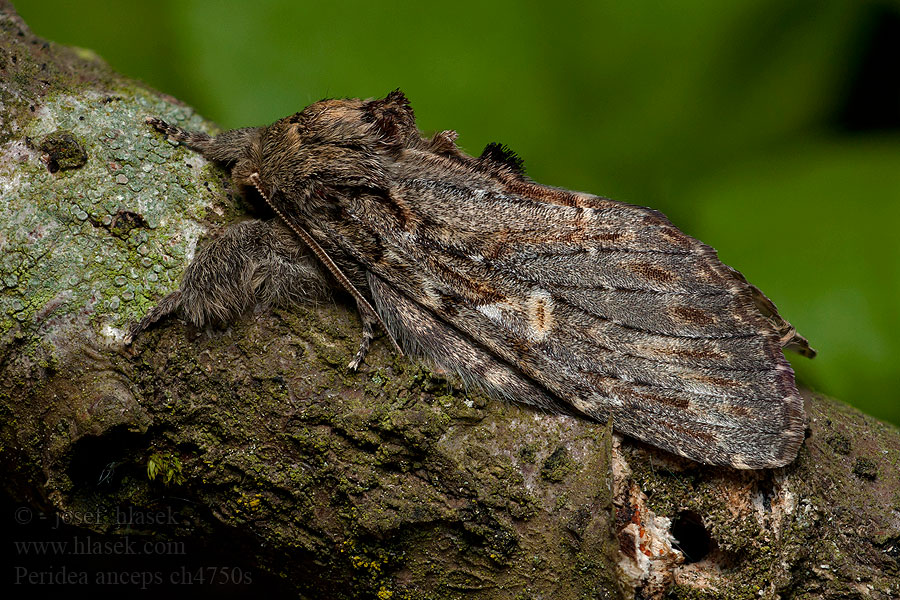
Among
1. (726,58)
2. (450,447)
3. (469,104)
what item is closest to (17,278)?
(450,447)

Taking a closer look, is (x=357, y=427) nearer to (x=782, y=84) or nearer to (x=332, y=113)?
(x=332, y=113)

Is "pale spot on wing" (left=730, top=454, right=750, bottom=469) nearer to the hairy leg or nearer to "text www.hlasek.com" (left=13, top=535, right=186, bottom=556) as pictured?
the hairy leg

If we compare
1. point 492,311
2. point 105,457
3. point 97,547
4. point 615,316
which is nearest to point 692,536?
point 615,316

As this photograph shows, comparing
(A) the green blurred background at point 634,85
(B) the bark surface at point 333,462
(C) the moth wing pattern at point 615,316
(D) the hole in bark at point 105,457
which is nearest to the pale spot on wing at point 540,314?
(C) the moth wing pattern at point 615,316

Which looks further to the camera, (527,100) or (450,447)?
(527,100)

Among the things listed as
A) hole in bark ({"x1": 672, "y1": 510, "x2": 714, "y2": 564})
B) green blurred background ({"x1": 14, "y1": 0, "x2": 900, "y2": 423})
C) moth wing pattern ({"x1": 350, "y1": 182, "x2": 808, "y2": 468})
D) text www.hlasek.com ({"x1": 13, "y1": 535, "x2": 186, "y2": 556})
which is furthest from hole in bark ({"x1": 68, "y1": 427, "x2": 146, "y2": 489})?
green blurred background ({"x1": 14, "y1": 0, "x2": 900, "y2": 423})

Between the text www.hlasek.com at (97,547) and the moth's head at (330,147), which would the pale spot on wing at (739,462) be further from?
the text www.hlasek.com at (97,547)
